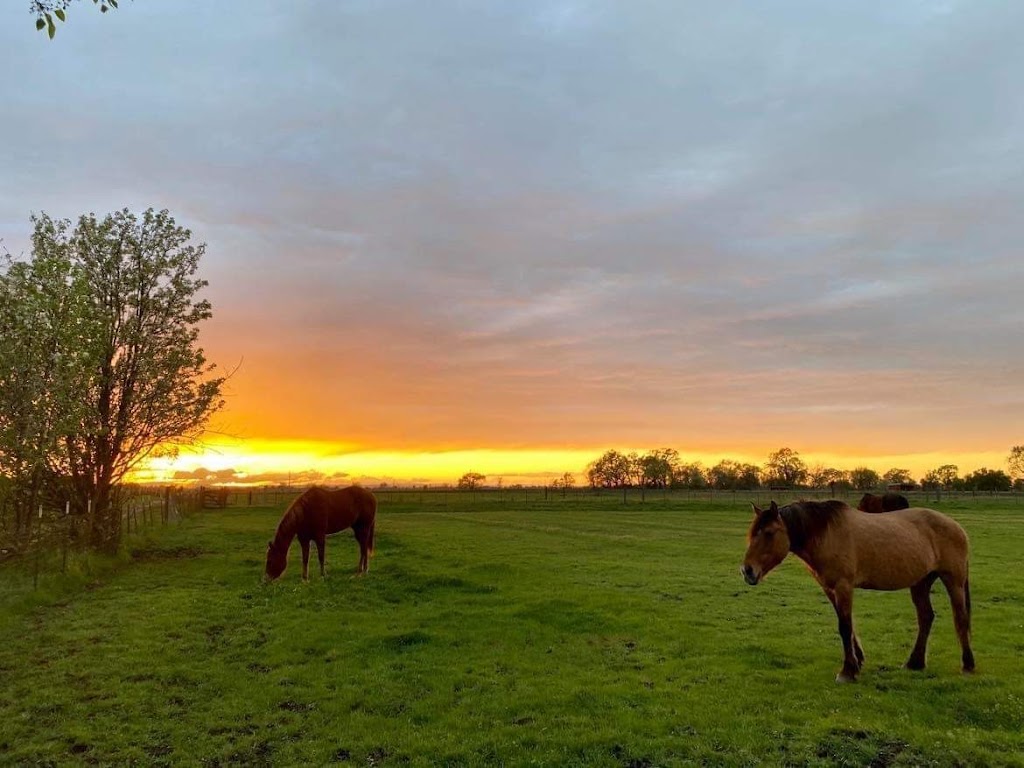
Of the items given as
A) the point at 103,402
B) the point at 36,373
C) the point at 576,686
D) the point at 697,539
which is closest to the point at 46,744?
the point at 576,686

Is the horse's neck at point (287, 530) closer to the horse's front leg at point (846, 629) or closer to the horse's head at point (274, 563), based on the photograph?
the horse's head at point (274, 563)

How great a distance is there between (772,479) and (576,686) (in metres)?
133

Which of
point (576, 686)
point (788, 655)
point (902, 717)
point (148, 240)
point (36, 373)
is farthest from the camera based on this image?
point (148, 240)

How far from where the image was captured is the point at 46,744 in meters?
6.90

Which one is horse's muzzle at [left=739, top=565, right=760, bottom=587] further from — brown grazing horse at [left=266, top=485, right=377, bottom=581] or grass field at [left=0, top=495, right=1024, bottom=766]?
brown grazing horse at [left=266, top=485, right=377, bottom=581]

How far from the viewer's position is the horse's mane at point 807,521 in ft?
27.0

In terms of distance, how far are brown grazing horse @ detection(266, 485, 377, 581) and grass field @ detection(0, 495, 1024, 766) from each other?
2.29 feet

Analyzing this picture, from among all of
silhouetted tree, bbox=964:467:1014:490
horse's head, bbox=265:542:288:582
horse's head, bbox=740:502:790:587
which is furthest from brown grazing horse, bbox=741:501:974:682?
silhouetted tree, bbox=964:467:1014:490

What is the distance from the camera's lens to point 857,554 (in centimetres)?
821

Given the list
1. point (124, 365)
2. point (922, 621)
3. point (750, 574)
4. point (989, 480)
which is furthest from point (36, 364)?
point (989, 480)

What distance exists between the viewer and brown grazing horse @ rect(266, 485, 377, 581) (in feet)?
53.8

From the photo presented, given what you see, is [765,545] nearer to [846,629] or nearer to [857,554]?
[857,554]

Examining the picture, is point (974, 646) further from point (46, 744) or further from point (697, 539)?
point (697, 539)

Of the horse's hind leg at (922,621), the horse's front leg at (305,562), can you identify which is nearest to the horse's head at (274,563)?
the horse's front leg at (305,562)
